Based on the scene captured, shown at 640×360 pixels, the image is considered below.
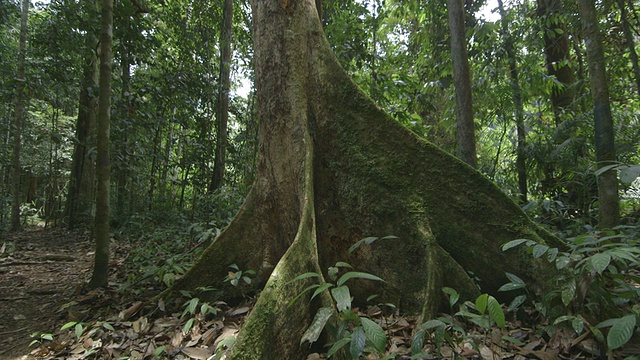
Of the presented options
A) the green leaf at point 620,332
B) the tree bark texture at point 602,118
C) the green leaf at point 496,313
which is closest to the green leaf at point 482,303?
the green leaf at point 496,313

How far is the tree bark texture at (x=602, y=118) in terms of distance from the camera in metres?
2.98

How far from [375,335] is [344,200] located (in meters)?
1.74

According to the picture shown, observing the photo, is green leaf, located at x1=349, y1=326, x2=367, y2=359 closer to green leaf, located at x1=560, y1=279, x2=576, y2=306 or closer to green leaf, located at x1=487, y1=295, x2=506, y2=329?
green leaf, located at x1=487, y1=295, x2=506, y2=329

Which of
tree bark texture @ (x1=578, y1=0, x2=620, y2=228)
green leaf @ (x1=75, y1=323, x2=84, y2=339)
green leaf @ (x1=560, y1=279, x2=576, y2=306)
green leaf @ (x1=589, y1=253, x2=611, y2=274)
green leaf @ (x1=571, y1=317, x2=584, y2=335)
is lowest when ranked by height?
green leaf @ (x1=75, y1=323, x2=84, y2=339)

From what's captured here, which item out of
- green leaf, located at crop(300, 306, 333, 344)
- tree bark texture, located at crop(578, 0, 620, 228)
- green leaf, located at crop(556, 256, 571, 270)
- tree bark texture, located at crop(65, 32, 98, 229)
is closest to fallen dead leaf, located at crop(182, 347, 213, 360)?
green leaf, located at crop(300, 306, 333, 344)

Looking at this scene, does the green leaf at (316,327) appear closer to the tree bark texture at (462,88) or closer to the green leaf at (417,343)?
the green leaf at (417,343)

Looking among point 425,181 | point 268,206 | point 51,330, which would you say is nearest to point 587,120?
point 425,181

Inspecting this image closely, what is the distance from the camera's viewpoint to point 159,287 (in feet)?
12.9

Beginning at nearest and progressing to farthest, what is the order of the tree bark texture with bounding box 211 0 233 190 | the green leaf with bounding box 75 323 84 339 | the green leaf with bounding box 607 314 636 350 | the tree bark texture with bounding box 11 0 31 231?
the green leaf with bounding box 607 314 636 350
the green leaf with bounding box 75 323 84 339
the tree bark texture with bounding box 211 0 233 190
the tree bark texture with bounding box 11 0 31 231

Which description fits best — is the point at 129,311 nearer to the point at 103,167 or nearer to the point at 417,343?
the point at 103,167

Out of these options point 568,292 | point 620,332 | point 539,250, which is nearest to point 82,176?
point 539,250

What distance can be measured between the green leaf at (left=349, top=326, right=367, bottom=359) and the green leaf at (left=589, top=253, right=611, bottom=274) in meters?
1.15

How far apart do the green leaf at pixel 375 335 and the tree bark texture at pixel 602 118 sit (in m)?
2.61

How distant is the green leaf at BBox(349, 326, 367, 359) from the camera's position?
1.53m
